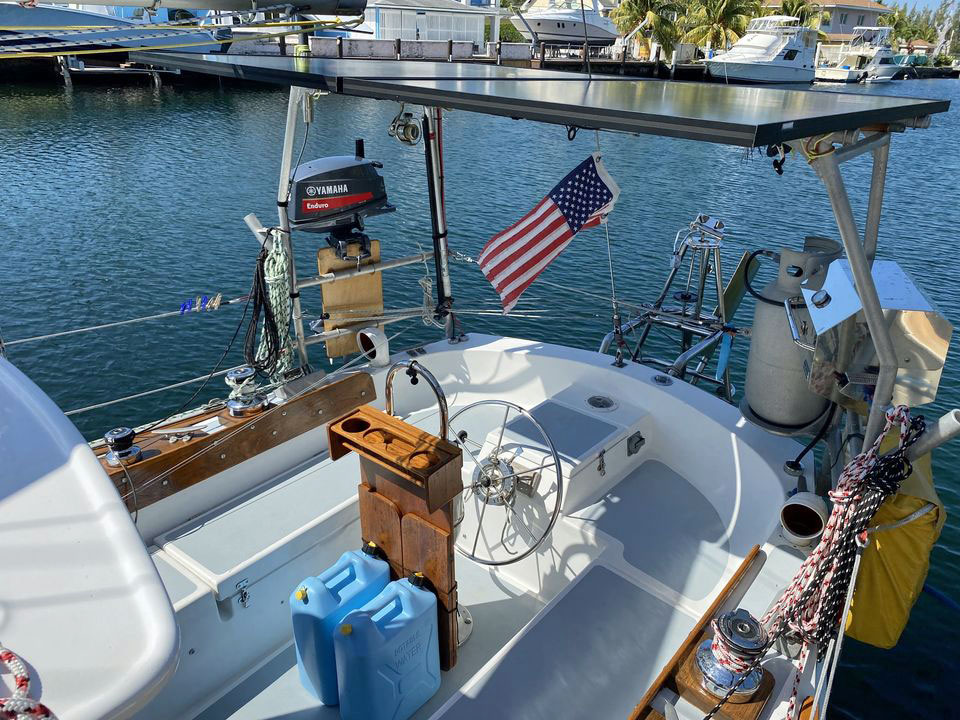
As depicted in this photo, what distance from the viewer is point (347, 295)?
5082mm

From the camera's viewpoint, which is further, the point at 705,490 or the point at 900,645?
the point at 900,645

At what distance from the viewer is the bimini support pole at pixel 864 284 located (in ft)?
8.64

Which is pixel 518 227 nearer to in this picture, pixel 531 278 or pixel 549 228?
pixel 549 228

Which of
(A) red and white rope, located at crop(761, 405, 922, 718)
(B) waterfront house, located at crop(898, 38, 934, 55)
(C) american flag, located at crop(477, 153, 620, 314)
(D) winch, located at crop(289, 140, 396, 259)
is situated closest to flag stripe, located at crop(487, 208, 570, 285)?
(C) american flag, located at crop(477, 153, 620, 314)

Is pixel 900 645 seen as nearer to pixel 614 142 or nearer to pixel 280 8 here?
pixel 280 8

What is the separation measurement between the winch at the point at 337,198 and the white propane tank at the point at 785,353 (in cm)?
279

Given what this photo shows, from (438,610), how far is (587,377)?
7.18 ft

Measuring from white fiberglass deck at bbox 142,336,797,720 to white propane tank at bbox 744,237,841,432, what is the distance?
0.99ft

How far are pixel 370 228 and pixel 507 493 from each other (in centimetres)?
1042

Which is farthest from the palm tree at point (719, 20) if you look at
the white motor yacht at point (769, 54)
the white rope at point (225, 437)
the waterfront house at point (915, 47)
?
the white rope at point (225, 437)

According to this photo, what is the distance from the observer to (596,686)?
3.08m

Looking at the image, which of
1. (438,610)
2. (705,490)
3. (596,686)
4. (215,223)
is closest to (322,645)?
(438,610)

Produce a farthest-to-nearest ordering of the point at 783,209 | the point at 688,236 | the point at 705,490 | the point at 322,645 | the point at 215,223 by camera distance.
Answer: the point at 783,209
the point at 215,223
the point at 688,236
the point at 705,490
the point at 322,645

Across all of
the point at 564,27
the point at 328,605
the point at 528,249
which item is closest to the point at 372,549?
the point at 328,605
